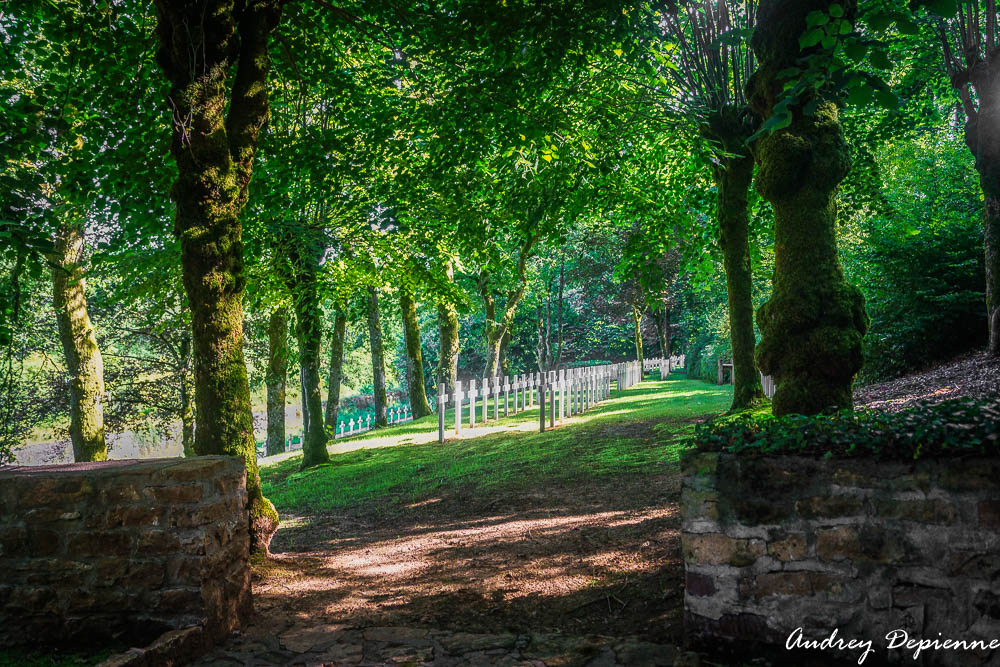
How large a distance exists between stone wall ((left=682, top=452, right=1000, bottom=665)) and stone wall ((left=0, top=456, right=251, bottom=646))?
325cm

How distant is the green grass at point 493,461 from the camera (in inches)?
376

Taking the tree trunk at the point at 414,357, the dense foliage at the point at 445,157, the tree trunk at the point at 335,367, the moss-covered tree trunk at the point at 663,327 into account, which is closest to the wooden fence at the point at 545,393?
the tree trunk at the point at 414,357

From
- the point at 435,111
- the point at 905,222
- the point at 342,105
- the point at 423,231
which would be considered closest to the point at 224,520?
the point at 435,111

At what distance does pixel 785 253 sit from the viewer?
17.7 feet

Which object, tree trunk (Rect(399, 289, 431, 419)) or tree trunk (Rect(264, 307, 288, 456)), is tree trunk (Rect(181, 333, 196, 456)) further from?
tree trunk (Rect(399, 289, 431, 419))

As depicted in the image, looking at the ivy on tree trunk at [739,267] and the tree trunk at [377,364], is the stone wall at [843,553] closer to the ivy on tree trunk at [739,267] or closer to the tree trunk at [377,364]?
the ivy on tree trunk at [739,267]

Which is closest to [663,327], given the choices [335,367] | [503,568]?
[335,367]

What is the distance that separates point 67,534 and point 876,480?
5095mm

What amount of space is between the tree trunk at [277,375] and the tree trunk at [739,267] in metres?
9.63

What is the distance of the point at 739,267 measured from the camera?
10648 millimetres

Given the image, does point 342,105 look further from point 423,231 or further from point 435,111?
point 423,231

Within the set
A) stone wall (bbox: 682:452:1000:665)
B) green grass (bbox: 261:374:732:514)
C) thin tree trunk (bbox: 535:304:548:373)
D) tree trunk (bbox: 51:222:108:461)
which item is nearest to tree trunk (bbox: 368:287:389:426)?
green grass (bbox: 261:374:732:514)

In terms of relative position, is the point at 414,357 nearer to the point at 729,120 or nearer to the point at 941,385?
the point at 729,120

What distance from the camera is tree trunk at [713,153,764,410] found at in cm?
1055
